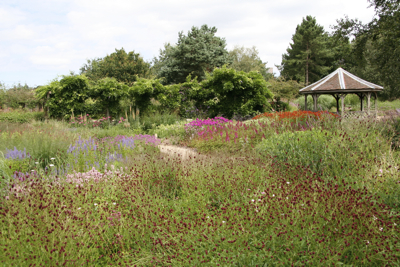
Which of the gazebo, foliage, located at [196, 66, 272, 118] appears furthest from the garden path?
the gazebo

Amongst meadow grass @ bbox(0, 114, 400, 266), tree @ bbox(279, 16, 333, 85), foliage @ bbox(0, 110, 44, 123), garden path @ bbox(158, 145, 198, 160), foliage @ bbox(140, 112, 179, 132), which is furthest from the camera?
tree @ bbox(279, 16, 333, 85)

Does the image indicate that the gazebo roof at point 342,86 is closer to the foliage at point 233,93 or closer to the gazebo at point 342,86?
the gazebo at point 342,86

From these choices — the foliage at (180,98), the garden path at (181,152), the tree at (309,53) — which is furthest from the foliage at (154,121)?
the tree at (309,53)

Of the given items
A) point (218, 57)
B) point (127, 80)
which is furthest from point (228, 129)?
point (127, 80)

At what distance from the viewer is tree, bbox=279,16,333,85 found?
33.1 metres

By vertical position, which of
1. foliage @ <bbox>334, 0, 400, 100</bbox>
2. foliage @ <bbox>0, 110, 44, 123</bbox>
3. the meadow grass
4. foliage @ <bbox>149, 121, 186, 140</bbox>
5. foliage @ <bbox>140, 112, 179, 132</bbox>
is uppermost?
foliage @ <bbox>334, 0, 400, 100</bbox>

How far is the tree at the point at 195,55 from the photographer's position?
22.9m

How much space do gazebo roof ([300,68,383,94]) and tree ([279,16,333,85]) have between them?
19.7m

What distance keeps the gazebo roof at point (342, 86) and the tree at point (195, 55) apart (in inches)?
429

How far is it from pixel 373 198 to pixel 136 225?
7.72 ft

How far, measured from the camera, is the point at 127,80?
27.9m

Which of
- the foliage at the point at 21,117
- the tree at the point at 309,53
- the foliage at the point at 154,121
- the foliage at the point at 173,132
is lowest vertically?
the foliage at the point at 173,132

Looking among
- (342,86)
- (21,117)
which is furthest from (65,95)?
(342,86)

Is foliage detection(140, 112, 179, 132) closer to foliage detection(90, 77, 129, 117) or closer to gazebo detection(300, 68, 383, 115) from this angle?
foliage detection(90, 77, 129, 117)
